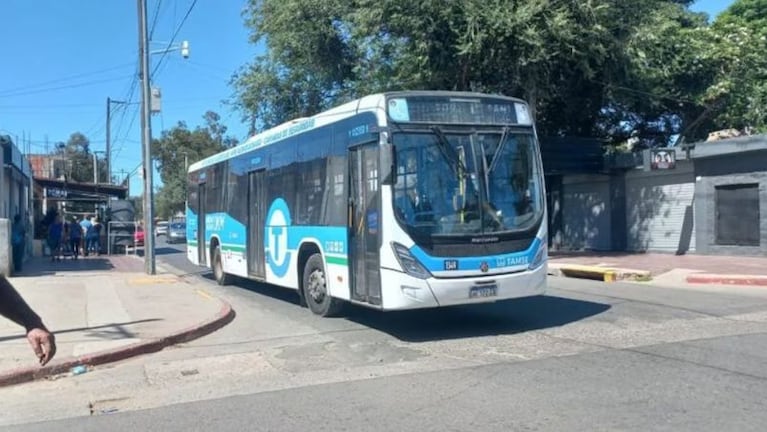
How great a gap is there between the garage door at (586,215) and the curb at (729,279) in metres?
10.7

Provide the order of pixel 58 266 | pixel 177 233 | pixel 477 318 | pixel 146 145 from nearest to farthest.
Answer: pixel 477 318, pixel 146 145, pixel 58 266, pixel 177 233

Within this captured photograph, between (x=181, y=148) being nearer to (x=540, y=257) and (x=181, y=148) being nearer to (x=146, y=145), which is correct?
(x=146, y=145)

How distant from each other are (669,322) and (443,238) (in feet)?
11.9

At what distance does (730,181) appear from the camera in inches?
864

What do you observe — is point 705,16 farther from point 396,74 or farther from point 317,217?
point 317,217

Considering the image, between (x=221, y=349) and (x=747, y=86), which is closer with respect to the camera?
(x=221, y=349)

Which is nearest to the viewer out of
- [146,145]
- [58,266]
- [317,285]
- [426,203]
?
[426,203]

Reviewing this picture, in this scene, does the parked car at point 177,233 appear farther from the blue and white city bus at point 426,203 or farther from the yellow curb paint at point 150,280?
the blue and white city bus at point 426,203

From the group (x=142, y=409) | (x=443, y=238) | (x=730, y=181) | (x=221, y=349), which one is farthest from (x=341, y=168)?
(x=730, y=181)

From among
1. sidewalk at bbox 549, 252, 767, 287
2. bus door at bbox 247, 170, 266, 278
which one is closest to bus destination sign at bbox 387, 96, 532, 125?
bus door at bbox 247, 170, 266, 278

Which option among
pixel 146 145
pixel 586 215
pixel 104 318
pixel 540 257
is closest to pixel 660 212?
pixel 586 215

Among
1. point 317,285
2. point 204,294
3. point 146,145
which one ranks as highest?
point 146,145

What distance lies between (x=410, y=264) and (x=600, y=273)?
33.1 feet

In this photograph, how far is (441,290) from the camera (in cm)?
925
